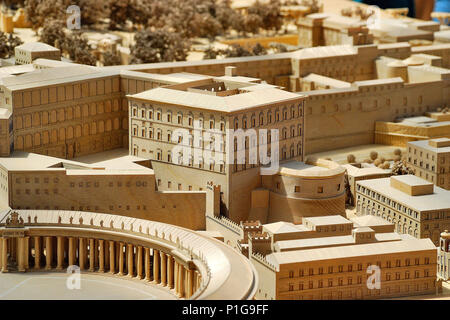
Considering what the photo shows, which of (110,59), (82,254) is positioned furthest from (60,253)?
(110,59)

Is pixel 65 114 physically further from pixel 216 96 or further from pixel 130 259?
pixel 130 259

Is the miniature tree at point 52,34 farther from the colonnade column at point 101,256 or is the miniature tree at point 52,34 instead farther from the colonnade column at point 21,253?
the colonnade column at point 101,256

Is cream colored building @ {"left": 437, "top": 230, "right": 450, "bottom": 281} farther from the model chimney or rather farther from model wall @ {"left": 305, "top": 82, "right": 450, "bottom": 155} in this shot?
the model chimney

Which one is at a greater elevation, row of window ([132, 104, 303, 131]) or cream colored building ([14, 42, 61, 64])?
cream colored building ([14, 42, 61, 64])

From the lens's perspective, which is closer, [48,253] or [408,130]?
[48,253]

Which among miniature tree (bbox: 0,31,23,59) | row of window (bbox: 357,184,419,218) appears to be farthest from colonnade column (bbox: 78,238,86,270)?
miniature tree (bbox: 0,31,23,59)

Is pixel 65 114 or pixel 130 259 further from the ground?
pixel 65 114

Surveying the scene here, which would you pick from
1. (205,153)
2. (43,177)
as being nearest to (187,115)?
(205,153)
